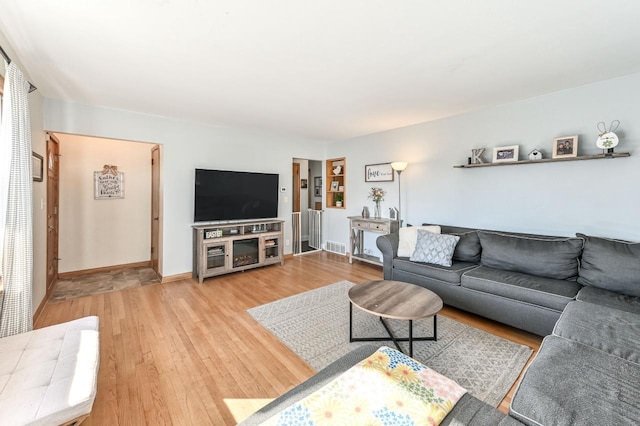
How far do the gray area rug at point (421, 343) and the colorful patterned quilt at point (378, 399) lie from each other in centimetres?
93

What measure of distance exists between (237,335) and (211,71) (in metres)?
2.45

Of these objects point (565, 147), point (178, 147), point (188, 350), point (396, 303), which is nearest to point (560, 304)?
point (396, 303)

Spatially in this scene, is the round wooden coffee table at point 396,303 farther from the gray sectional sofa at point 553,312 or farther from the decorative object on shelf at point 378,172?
the decorative object on shelf at point 378,172

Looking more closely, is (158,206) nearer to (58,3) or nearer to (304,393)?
(58,3)

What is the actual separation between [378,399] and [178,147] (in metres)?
A: 4.21

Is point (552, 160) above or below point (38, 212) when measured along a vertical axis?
above

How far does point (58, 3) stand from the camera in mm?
1611

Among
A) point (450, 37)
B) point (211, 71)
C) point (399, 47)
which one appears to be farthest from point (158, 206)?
point (450, 37)

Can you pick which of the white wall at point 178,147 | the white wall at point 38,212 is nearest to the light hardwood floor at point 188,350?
the white wall at point 38,212

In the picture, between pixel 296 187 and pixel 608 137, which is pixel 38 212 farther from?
pixel 608 137

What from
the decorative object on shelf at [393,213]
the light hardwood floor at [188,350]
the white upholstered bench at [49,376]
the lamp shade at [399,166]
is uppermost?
the lamp shade at [399,166]

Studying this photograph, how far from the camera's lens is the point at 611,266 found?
7.66 ft

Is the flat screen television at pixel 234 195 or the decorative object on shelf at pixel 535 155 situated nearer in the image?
the decorative object on shelf at pixel 535 155

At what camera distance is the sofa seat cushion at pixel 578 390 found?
1034 mm
